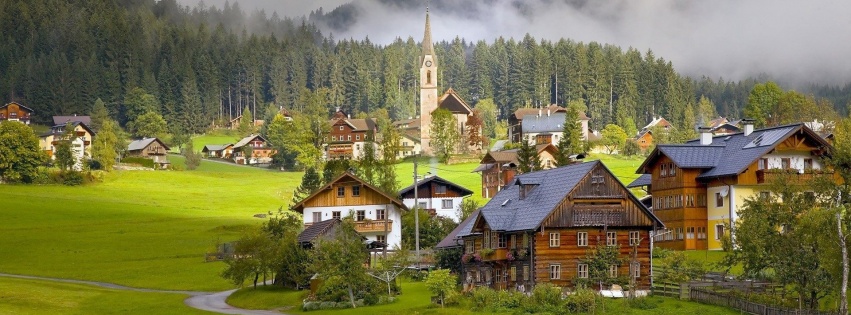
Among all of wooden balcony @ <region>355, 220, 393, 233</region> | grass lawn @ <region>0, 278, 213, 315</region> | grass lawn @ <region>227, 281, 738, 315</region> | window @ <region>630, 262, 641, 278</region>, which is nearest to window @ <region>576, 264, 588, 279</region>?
window @ <region>630, 262, 641, 278</region>

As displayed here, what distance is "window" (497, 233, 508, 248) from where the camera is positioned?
71.3 m

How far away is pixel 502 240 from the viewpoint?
234 ft

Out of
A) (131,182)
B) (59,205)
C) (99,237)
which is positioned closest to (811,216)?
(99,237)

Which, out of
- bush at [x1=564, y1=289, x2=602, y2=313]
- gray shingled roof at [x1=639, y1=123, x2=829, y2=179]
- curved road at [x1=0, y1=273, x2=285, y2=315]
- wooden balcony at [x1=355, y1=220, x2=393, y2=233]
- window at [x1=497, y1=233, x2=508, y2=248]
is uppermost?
gray shingled roof at [x1=639, y1=123, x2=829, y2=179]

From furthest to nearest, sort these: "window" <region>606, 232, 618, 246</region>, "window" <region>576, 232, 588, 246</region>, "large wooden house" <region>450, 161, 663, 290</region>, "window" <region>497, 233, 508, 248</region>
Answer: "window" <region>497, 233, 508, 248</region>, "window" <region>606, 232, 618, 246</region>, "window" <region>576, 232, 588, 246</region>, "large wooden house" <region>450, 161, 663, 290</region>

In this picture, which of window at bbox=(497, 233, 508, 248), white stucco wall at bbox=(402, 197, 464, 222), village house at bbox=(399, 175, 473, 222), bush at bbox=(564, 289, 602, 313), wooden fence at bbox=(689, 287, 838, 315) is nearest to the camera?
wooden fence at bbox=(689, 287, 838, 315)

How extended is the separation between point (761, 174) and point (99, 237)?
2394 inches

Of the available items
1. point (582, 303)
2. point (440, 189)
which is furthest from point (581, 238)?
point (440, 189)

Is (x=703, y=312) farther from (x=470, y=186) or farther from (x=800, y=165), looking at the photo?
(x=470, y=186)

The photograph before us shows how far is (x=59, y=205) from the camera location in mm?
135250

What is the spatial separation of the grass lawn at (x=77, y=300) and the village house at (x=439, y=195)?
38406 mm

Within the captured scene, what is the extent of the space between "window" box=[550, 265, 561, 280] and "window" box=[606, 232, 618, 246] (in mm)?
3194

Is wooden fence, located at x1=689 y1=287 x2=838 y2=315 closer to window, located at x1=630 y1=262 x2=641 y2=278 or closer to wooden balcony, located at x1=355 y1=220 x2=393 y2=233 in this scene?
window, located at x1=630 y1=262 x2=641 y2=278

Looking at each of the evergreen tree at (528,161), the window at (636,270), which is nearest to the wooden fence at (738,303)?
→ the window at (636,270)
